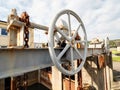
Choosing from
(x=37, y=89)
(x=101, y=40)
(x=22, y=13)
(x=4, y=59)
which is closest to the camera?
(x=4, y=59)

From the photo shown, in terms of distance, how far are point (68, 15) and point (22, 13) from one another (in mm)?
1050

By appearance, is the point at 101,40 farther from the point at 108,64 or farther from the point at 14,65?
the point at 14,65

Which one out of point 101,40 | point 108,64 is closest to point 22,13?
point 101,40

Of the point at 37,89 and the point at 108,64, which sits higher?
the point at 108,64

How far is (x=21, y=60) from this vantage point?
7.77 feet

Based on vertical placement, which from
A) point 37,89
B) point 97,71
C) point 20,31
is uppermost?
point 20,31

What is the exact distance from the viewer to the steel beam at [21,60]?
2.07m

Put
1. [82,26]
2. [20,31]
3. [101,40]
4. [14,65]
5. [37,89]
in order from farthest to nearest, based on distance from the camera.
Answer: [37,89]
[101,40]
[82,26]
[20,31]
[14,65]

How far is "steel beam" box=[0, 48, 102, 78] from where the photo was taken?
2068 millimetres

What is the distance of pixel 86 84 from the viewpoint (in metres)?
7.85

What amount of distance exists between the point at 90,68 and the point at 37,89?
7236 mm

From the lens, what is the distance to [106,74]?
31.7ft

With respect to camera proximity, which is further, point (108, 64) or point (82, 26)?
point (108, 64)

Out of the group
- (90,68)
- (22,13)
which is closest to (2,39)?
(90,68)
